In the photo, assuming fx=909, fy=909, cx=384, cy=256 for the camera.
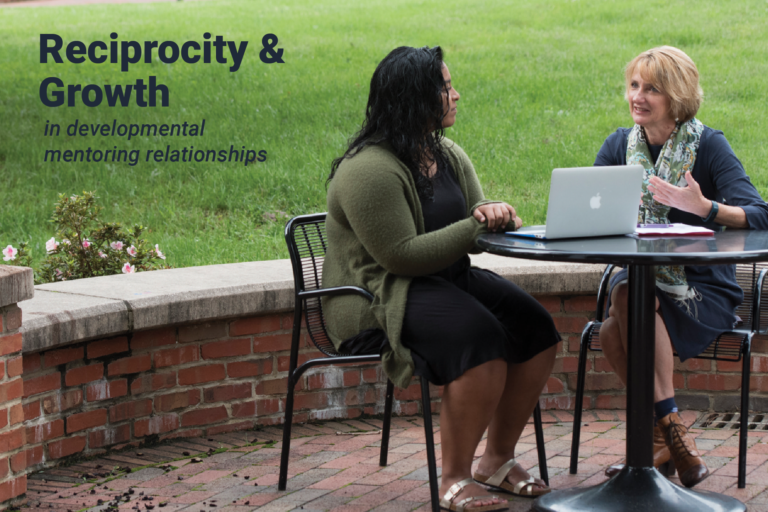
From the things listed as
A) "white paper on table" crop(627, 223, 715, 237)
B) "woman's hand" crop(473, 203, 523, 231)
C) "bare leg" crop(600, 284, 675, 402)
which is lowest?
"bare leg" crop(600, 284, 675, 402)

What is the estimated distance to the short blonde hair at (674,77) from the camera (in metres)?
3.28

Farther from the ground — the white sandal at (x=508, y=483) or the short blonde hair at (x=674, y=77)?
the short blonde hair at (x=674, y=77)

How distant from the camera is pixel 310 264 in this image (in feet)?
10.9

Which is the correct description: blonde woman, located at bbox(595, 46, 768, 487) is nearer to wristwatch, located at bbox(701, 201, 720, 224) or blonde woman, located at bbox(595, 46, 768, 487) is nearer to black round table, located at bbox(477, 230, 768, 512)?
wristwatch, located at bbox(701, 201, 720, 224)

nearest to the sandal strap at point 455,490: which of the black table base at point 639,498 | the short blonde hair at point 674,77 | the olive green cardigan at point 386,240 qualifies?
the black table base at point 639,498

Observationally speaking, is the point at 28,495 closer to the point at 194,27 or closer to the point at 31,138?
the point at 31,138

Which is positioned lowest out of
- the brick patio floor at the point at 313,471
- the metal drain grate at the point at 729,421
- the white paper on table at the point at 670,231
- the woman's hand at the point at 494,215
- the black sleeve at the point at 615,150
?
the brick patio floor at the point at 313,471

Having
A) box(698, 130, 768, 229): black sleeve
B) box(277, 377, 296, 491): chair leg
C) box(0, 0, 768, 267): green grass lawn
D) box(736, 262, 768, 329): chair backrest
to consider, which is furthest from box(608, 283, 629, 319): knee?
box(0, 0, 768, 267): green grass lawn

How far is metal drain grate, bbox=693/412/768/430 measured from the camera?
145 inches

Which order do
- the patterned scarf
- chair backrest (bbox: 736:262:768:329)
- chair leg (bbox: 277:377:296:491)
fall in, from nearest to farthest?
chair leg (bbox: 277:377:296:491)
the patterned scarf
chair backrest (bbox: 736:262:768:329)

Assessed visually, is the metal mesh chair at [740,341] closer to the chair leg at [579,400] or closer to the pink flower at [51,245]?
the chair leg at [579,400]

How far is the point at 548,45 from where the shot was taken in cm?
1230

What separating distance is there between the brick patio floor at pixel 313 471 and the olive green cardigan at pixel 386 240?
546 mm

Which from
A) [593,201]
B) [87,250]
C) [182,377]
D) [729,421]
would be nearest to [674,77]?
[593,201]
